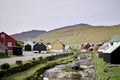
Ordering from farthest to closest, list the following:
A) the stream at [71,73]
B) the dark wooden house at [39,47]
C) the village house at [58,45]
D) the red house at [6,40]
Answer: the village house at [58,45], the dark wooden house at [39,47], the red house at [6,40], the stream at [71,73]

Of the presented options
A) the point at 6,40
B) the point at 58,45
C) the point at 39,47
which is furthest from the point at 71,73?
the point at 58,45

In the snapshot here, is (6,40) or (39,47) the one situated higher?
(6,40)

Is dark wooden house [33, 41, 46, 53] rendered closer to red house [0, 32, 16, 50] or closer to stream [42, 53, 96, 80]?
red house [0, 32, 16, 50]

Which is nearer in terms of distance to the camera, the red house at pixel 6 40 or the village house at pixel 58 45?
the red house at pixel 6 40

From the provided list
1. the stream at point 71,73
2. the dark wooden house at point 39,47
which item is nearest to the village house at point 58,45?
the dark wooden house at point 39,47

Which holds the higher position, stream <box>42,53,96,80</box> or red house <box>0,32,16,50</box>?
red house <box>0,32,16,50</box>

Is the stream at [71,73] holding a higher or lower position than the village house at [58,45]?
lower

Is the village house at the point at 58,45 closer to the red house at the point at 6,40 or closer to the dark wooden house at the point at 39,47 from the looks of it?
the dark wooden house at the point at 39,47

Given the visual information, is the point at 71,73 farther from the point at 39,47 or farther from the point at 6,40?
the point at 39,47

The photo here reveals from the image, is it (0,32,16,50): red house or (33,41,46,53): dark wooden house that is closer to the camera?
(0,32,16,50): red house

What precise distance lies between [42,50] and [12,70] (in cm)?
6770

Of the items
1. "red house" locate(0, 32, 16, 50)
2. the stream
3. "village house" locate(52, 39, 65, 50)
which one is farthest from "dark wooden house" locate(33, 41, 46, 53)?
the stream

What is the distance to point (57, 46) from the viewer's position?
4643 inches

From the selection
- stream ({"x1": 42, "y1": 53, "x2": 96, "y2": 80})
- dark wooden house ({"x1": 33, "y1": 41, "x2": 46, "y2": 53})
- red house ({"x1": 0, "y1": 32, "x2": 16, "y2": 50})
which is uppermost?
red house ({"x1": 0, "y1": 32, "x2": 16, "y2": 50})
